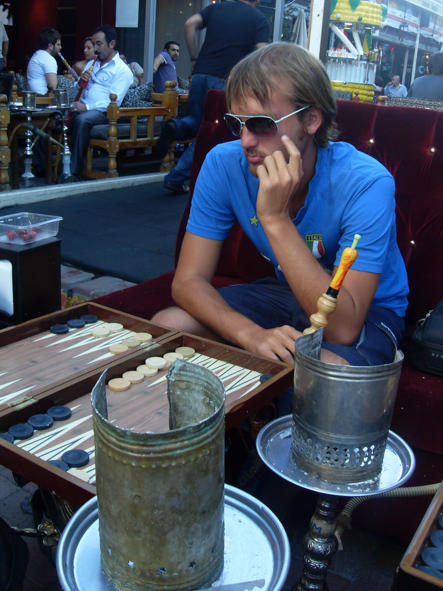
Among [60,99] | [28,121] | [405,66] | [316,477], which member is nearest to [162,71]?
[60,99]

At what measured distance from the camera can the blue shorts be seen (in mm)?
1791

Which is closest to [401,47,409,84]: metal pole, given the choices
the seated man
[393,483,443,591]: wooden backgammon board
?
the seated man

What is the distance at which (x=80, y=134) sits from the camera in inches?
251

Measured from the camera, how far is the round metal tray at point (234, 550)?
0.79 meters

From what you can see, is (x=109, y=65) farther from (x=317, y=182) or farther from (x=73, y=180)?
(x=317, y=182)

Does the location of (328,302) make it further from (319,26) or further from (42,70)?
(42,70)

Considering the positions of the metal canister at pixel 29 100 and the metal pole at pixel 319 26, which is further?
the metal canister at pixel 29 100

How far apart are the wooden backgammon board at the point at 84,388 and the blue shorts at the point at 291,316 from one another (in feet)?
1.07

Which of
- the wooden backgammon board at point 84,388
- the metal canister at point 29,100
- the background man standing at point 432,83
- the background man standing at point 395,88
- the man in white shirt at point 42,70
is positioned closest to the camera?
the wooden backgammon board at point 84,388

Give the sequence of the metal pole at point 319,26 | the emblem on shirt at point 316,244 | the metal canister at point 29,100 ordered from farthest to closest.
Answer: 1. the metal canister at point 29,100
2. the metal pole at point 319,26
3. the emblem on shirt at point 316,244

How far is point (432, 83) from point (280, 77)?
4646 millimetres

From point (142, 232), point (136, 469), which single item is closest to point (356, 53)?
point (142, 232)

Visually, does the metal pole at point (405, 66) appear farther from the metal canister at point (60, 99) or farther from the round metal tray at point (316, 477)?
the round metal tray at point (316, 477)

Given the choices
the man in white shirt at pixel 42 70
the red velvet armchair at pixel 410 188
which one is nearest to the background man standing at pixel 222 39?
the man in white shirt at pixel 42 70
